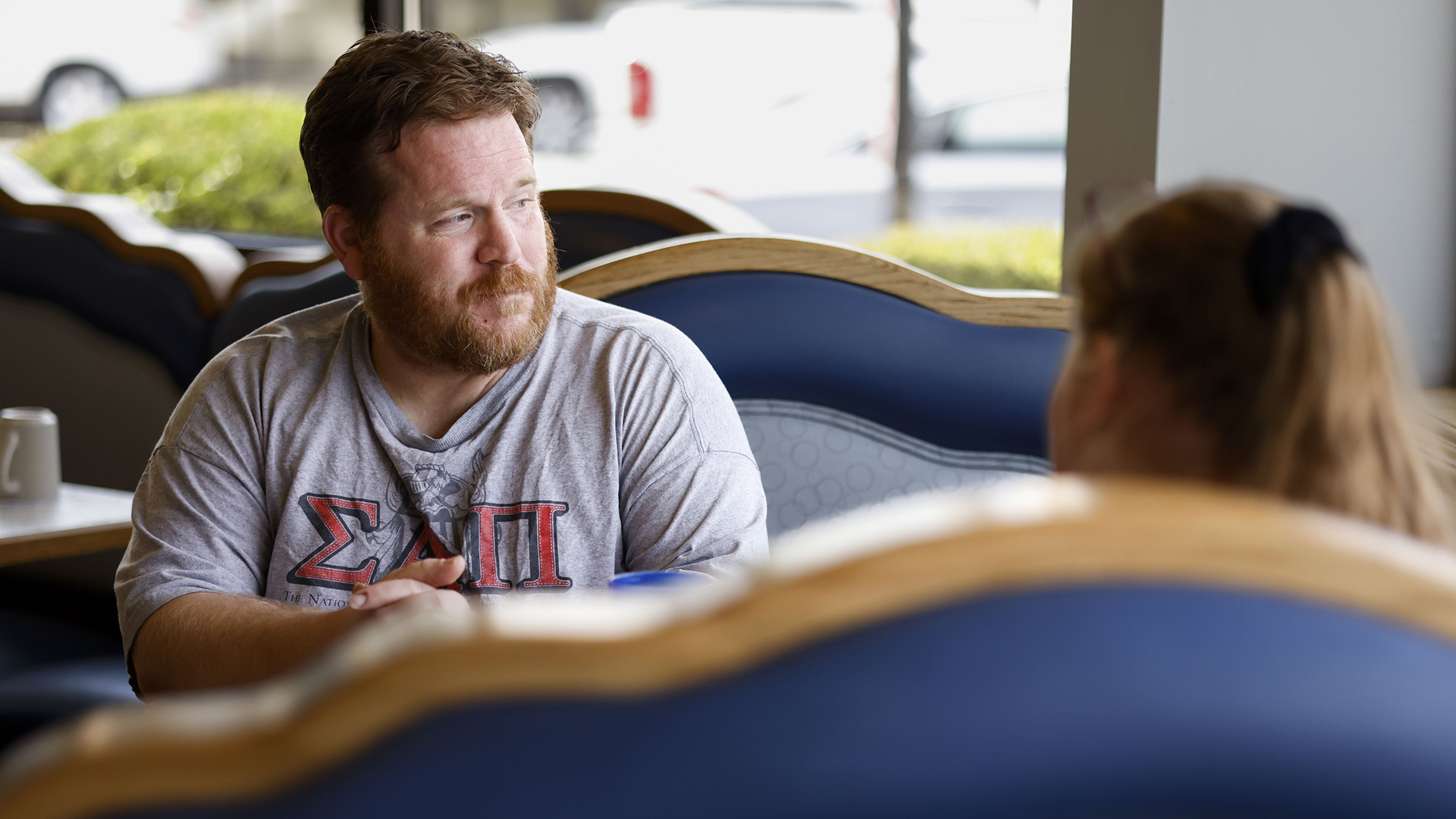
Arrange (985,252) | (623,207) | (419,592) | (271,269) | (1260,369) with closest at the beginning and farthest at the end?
(1260,369)
(419,592)
(623,207)
(271,269)
(985,252)

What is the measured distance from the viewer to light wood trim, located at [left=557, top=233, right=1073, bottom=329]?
1.73 metres

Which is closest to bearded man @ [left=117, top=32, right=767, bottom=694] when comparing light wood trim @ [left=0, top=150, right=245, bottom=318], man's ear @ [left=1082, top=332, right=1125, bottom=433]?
man's ear @ [left=1082, top=332, right=1125, bottom=433]

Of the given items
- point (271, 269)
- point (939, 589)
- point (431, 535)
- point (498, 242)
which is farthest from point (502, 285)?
point (271, 269)

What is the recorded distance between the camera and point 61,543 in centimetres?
182

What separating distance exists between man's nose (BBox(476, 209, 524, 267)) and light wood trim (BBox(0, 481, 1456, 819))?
3.52 feet

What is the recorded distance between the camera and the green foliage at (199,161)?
3812 millimetres

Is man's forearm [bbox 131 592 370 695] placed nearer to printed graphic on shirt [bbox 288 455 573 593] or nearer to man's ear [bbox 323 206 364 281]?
printed graphic on shirt [bbox 288 455 573 593]

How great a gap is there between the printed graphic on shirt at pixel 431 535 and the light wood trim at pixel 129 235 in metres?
1.43

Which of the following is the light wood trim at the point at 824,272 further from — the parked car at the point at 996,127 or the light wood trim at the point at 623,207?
the parked car at the point at 996,127

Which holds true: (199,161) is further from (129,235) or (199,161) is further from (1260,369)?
(1260,369)

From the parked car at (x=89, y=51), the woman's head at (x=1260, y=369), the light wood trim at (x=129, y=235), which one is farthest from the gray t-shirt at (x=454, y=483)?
the parked car at (x=89, y=51)

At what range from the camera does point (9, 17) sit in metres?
4.86

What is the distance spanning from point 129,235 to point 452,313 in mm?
1724

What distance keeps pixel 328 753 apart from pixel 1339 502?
0.41 metres
